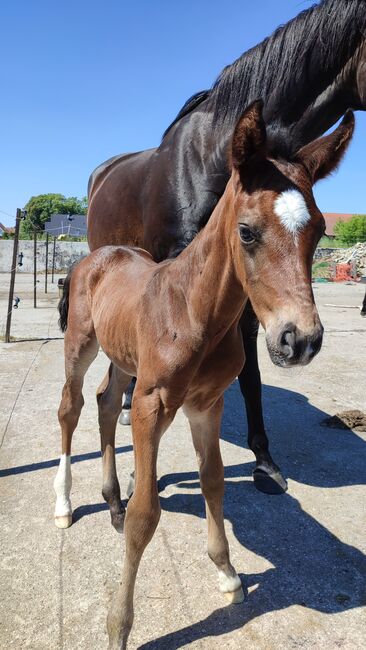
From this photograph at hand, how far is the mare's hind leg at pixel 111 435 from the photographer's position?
2.71 m

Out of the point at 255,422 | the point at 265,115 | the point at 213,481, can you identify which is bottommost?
the point at 255,422

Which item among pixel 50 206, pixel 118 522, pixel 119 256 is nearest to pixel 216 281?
pixel 119 256

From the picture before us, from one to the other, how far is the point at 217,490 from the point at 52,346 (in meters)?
5.45

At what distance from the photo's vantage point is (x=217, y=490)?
2232 mm

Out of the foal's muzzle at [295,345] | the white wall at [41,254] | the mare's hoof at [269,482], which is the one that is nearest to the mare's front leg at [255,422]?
the mare's hoof at [269,482]

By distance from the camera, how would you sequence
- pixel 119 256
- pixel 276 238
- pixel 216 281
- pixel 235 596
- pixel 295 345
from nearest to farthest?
pixel 295 345 < pixel 276 238 < pixel 216 281 < pixel 235 596 < pixel 119 256

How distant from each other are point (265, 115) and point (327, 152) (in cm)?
116

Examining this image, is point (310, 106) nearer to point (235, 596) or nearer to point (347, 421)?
point (235, 596)

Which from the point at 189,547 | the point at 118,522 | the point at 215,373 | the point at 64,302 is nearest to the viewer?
the point at 215,373

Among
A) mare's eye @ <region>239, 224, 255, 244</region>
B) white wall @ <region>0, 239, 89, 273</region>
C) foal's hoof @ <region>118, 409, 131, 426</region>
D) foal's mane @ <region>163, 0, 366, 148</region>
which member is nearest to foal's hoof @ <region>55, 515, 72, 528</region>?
foal's hoof @ <region>118, 409, 131, 426</region>

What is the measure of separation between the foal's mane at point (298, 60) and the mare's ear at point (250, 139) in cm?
117

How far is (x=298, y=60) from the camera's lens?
2771 mm

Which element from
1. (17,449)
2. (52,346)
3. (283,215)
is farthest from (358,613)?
(52,346)

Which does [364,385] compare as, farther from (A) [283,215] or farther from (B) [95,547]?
(A) [283,215]
